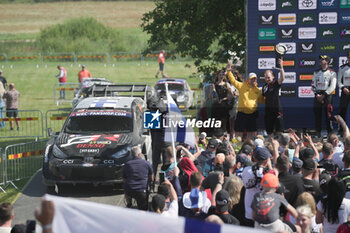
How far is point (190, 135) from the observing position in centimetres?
1230

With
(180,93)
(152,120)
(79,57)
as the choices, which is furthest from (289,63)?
(79,57)

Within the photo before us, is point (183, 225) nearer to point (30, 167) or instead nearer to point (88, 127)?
point (88, 127)

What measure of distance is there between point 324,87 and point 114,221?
11.7 meters

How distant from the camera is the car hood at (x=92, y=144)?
13.8 metres

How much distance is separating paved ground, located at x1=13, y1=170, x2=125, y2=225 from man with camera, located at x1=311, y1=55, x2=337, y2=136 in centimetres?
553

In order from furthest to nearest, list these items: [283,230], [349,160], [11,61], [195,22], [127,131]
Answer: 1. [11,61]
2. [195,22]
3. [127,131]
4. [349,160]
5. [283,230]

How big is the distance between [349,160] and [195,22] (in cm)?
1288

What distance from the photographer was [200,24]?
21.3 meters

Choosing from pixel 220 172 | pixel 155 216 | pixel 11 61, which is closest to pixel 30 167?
pixel 220 172

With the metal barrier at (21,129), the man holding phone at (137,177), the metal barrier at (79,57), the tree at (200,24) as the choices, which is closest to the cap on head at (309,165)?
the man holding phone at (137,177)

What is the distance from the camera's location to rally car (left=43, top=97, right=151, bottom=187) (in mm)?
13664

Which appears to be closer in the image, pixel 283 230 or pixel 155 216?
pixel 155 216

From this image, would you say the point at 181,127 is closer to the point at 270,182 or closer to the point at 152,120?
the point at 152,120

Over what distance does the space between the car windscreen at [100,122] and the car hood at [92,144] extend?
325 millimetres
